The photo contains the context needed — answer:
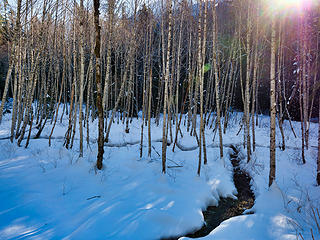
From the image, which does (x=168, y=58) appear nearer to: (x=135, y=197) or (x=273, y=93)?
(x=273, y=93)

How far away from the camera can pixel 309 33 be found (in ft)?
25.5

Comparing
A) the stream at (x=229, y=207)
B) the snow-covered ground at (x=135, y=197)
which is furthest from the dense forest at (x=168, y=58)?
the stream at (x=229, y=207)

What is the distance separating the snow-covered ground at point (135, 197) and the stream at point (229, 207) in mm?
177

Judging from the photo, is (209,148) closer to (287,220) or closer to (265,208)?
(265,208)

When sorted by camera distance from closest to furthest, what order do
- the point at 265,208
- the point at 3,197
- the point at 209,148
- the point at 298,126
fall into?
the point at 3,197 < the point at 265,208 < the point at 209,148 < the point at 298,126

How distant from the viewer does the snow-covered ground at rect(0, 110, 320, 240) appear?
2.95 metres

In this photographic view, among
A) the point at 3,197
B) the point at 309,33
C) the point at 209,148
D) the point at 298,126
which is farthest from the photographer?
the point at 298,126

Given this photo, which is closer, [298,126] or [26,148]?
[26,148]

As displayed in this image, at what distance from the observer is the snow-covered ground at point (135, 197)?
295 cm

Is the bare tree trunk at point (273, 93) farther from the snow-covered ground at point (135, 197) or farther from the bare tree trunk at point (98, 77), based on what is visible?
the bare tree trunk at point (98, 77)

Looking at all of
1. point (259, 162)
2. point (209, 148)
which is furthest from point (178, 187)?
point (209, 148)

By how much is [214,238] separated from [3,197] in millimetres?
4058

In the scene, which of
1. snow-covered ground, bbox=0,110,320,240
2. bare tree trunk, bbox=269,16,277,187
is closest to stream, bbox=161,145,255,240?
snow-covered ground, bbox=0,110,320,240

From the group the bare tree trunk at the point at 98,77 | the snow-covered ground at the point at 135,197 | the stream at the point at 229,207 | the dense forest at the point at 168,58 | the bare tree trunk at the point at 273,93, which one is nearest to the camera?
the snow-covered ground at the point at 135,197
